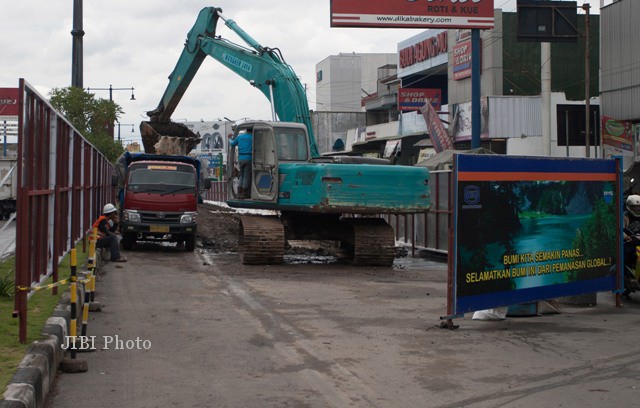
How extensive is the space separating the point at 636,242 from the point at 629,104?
63.9 feet

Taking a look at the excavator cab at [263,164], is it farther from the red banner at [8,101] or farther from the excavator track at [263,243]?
the red banner at [8,101]

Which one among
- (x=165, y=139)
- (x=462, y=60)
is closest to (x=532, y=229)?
(x=165, y=139)

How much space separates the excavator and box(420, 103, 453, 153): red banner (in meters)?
19.9

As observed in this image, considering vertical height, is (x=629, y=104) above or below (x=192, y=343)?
above

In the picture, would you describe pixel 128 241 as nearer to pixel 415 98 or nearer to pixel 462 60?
pixel 415 98

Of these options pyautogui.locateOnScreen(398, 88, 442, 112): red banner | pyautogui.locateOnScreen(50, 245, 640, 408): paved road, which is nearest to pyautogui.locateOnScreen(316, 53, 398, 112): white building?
pyautogui.locateOnScreen(398, 88, 442, 112): red banner

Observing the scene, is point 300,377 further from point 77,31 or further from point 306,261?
point 77,31

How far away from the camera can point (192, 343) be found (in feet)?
30.6

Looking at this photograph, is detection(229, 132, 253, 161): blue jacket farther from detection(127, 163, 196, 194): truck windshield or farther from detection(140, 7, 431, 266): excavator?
detection(127, 163, 196, 194): truck windshield

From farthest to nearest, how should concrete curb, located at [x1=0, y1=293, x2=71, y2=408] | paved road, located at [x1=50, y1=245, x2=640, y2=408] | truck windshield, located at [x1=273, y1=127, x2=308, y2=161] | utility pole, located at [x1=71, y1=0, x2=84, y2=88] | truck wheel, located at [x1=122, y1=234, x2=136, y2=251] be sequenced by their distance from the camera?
utility pole, located at [x1=71, y1=0, x2=84, y2=88] → truck wheel, located at [x1=122, y1=234, x2=136, y2=251] → truck windshield, located at [x1=273, y1=127, x2=308, y2=161] → paved road, located at [x1=50, y1=245, x2=640, y2=408] → concrete curb, located at [x1=0, y1=293, x2=71, y2=408]

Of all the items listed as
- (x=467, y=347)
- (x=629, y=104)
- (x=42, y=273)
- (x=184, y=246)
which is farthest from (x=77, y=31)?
(x=467, y=347)

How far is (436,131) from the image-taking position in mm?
42031

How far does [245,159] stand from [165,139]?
9.91 meters

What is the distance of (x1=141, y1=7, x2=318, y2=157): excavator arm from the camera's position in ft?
71.6
